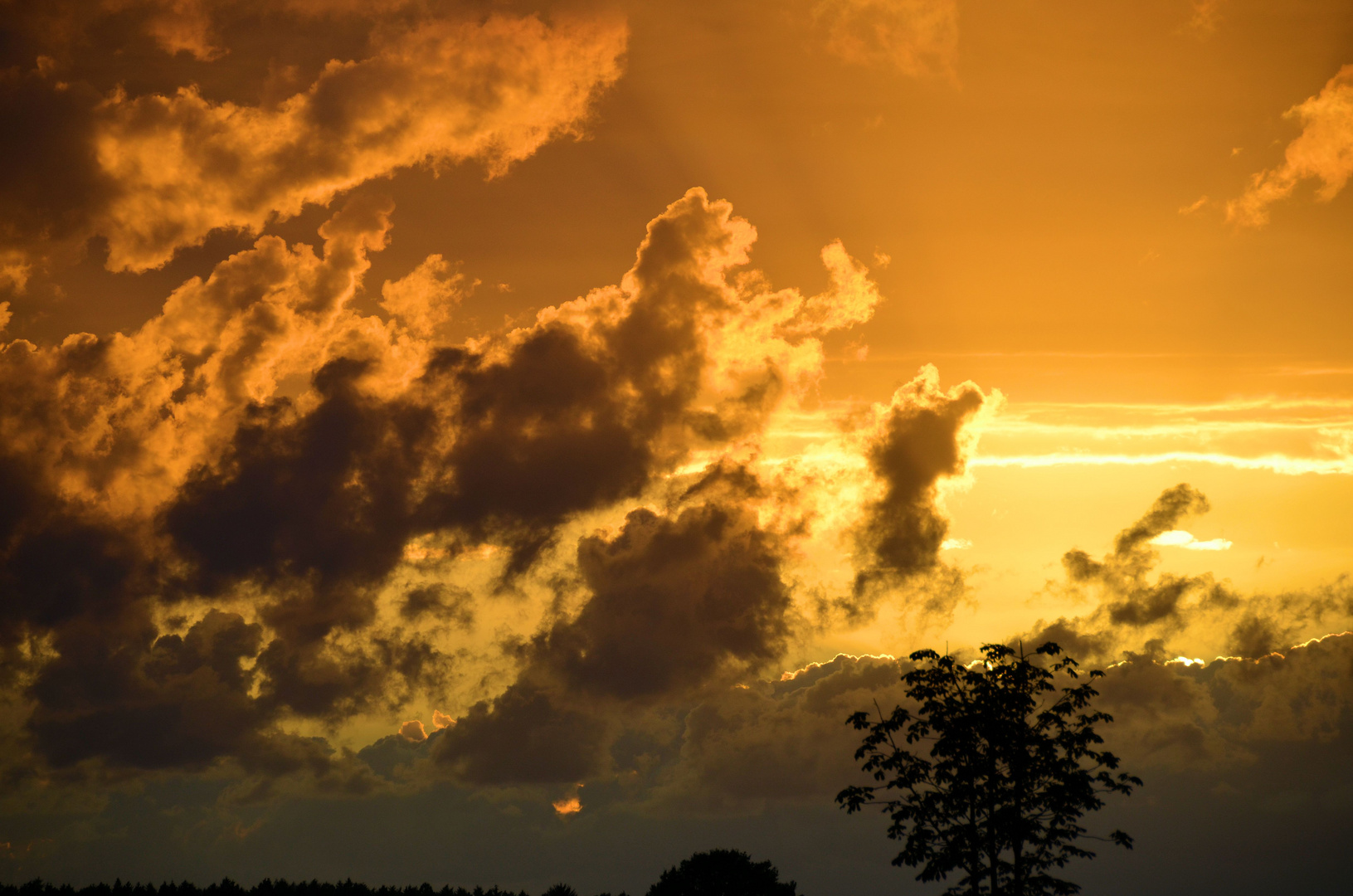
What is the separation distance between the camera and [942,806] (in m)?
36.0

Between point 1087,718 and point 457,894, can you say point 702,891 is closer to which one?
point 457,894

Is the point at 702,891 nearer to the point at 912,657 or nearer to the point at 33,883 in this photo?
the point at 912,657

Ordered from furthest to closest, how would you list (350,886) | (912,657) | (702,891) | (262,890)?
(350,886) → (262,890) → (702,891) → (912,657)

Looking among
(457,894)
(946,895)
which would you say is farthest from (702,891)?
(946,895)

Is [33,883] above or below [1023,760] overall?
below

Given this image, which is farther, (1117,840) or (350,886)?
(350,886)

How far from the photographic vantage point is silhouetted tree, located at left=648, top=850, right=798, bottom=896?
86.9m

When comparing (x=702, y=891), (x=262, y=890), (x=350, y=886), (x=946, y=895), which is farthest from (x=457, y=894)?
(x=946, y=895)

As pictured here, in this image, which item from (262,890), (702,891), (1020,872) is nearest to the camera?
(1020,872)

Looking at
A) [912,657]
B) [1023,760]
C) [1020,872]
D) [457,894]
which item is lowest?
[457,894]

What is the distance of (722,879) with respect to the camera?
287ft

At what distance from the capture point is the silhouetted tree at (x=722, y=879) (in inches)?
3423

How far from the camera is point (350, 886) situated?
114 metres

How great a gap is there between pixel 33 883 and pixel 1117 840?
107 m
